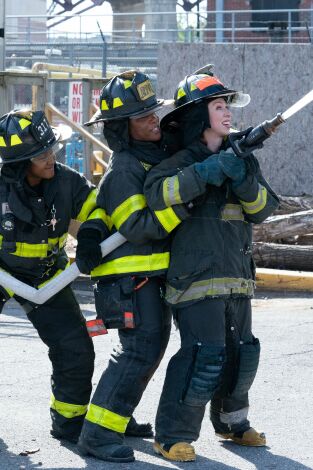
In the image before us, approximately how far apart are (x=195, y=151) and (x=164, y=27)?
2147cm

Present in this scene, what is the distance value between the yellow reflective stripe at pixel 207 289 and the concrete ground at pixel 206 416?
772 millimetres

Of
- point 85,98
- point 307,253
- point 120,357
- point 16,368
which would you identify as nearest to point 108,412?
point 120,357

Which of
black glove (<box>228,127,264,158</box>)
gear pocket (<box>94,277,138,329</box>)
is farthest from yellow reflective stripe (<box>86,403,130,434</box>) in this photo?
black glove (<box>228,127,264,158</box>)

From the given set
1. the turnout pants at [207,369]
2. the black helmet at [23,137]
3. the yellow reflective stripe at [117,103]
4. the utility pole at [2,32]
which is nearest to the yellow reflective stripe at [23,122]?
the black helmet at [23,137]

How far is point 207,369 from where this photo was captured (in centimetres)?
467

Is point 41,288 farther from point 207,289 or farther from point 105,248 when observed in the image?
point 207,289

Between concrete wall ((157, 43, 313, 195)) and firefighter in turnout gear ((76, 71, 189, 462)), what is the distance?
10.3 meters

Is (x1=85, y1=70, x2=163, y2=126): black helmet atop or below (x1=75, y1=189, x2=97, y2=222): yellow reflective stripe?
atop

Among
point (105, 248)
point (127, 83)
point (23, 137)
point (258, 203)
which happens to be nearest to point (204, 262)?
point (258, 203)

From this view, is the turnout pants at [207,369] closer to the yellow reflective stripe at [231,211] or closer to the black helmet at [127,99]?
the yellow reflective stripe at [231,211]

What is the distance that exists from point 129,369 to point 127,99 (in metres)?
1.26

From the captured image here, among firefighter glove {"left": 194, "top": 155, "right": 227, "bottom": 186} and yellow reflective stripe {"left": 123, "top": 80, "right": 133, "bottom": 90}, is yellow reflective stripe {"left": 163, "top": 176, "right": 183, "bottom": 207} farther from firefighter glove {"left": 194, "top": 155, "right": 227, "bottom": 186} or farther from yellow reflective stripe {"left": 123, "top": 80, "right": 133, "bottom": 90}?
yellow reflective stripe {"left": 123, "top": 80, "right": 133, "bottom": 90}

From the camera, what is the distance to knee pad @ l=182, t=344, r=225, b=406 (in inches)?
184

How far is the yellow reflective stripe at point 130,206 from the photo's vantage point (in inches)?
187
